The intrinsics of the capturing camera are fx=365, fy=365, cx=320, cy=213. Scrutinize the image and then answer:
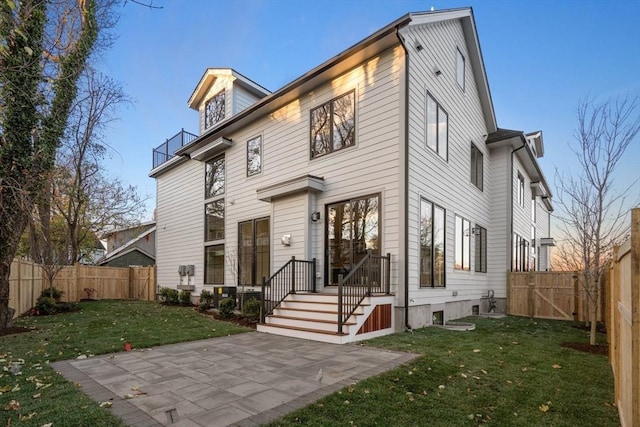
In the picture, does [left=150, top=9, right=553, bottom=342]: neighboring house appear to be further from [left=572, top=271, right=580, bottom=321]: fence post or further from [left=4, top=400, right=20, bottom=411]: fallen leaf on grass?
[left=4, top=400, right=20, bottom=411]: fallen leaf on grass

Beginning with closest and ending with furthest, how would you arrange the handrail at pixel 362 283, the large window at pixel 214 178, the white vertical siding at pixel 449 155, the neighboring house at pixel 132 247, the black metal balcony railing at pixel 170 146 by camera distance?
the handrail at pixel 362 283, the white vertical siding at pixel 449 155, the large window at pixel 214 178, the black metal balcony railing at pixel 170 146, the neighboring house at pixel 132 247

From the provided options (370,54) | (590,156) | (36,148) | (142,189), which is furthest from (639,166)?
(142,189)

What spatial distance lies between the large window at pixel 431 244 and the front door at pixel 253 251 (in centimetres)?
450

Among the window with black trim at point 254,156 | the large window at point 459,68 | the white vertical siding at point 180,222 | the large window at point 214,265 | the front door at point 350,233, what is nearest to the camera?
the front door at point 350,233

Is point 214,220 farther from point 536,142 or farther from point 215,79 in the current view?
point 536,142

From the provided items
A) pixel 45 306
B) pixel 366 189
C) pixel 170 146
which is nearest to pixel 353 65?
pixel 366 189

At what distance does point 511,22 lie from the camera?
12359mm

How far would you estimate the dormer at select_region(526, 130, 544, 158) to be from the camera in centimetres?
1617

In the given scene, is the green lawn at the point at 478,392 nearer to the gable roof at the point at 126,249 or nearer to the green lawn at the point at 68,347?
the green lawn at the point at 68,347

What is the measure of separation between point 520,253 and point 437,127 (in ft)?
26.3

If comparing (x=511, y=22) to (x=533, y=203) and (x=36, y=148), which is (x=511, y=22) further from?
(x=36, y=148)

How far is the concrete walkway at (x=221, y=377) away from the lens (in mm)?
3383

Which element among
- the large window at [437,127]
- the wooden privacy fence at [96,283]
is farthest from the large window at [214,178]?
the large window at [437,127]

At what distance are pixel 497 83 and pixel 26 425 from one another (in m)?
16.6
